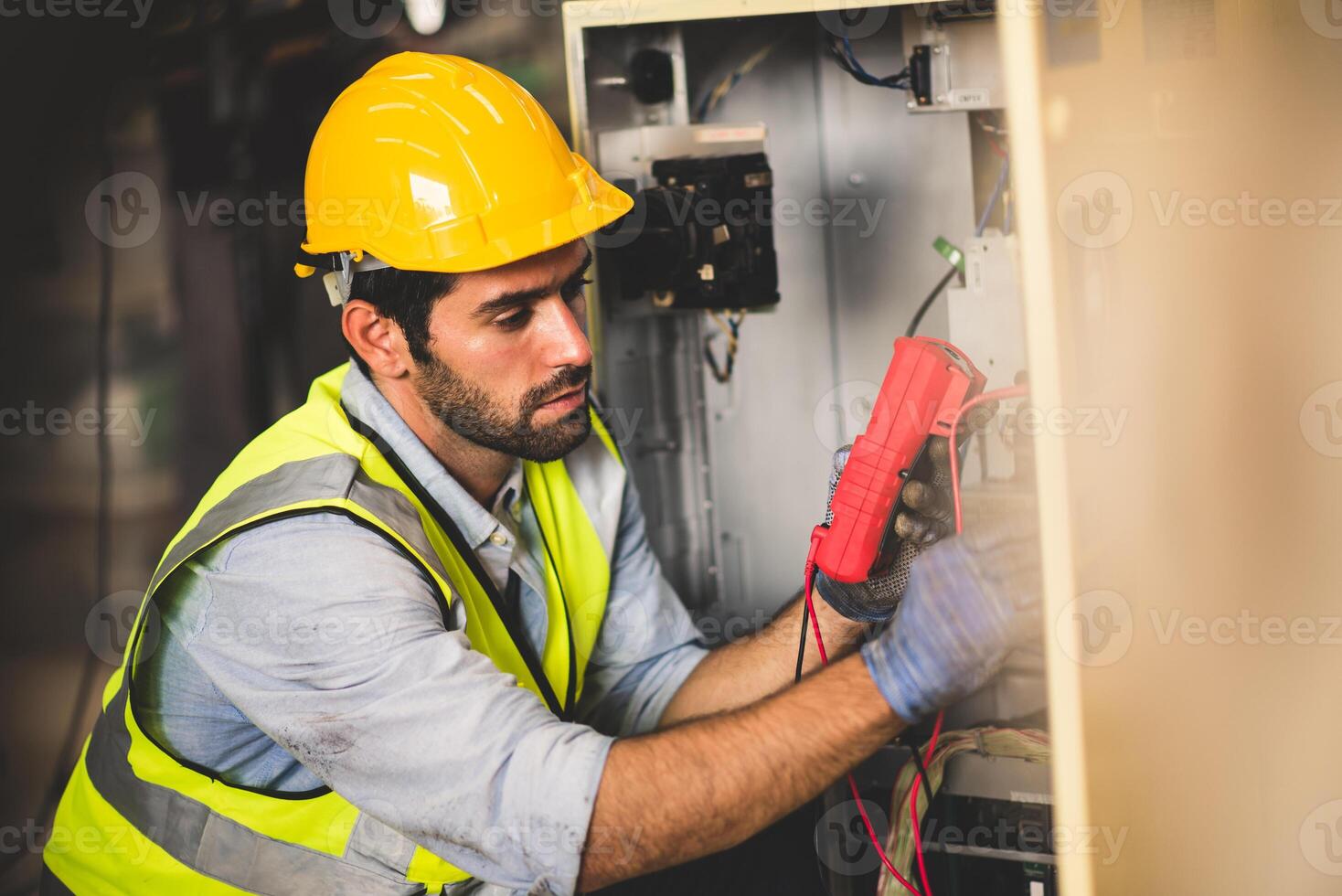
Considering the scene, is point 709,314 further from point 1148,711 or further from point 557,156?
point 1148,711

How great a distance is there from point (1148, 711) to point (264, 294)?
168 cm

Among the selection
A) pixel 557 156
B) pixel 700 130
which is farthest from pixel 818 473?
pixel 557 156

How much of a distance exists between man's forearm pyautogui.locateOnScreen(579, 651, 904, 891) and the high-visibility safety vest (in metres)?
0.27

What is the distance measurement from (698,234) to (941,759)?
0.76 metres

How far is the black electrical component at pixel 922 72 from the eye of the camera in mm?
1370

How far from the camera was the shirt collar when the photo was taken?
121cm

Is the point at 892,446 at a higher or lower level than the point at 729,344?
lower

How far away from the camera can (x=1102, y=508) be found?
0.72 m

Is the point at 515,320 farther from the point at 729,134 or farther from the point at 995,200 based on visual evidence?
the point at 995,200

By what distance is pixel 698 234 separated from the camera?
1.48m

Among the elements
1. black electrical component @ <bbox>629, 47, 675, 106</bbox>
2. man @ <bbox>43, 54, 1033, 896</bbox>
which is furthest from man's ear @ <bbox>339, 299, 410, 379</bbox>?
black electrical component @ <bbox>629, 47, 675, 106</bbox>

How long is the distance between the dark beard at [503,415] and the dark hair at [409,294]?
3 centimetres

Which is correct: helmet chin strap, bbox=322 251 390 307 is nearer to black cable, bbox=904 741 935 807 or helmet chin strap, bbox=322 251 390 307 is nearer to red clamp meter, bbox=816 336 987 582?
red clamp meter, bbox=816 336 987 582

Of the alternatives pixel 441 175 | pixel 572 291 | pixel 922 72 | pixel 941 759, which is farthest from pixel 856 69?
pixel 941 759
